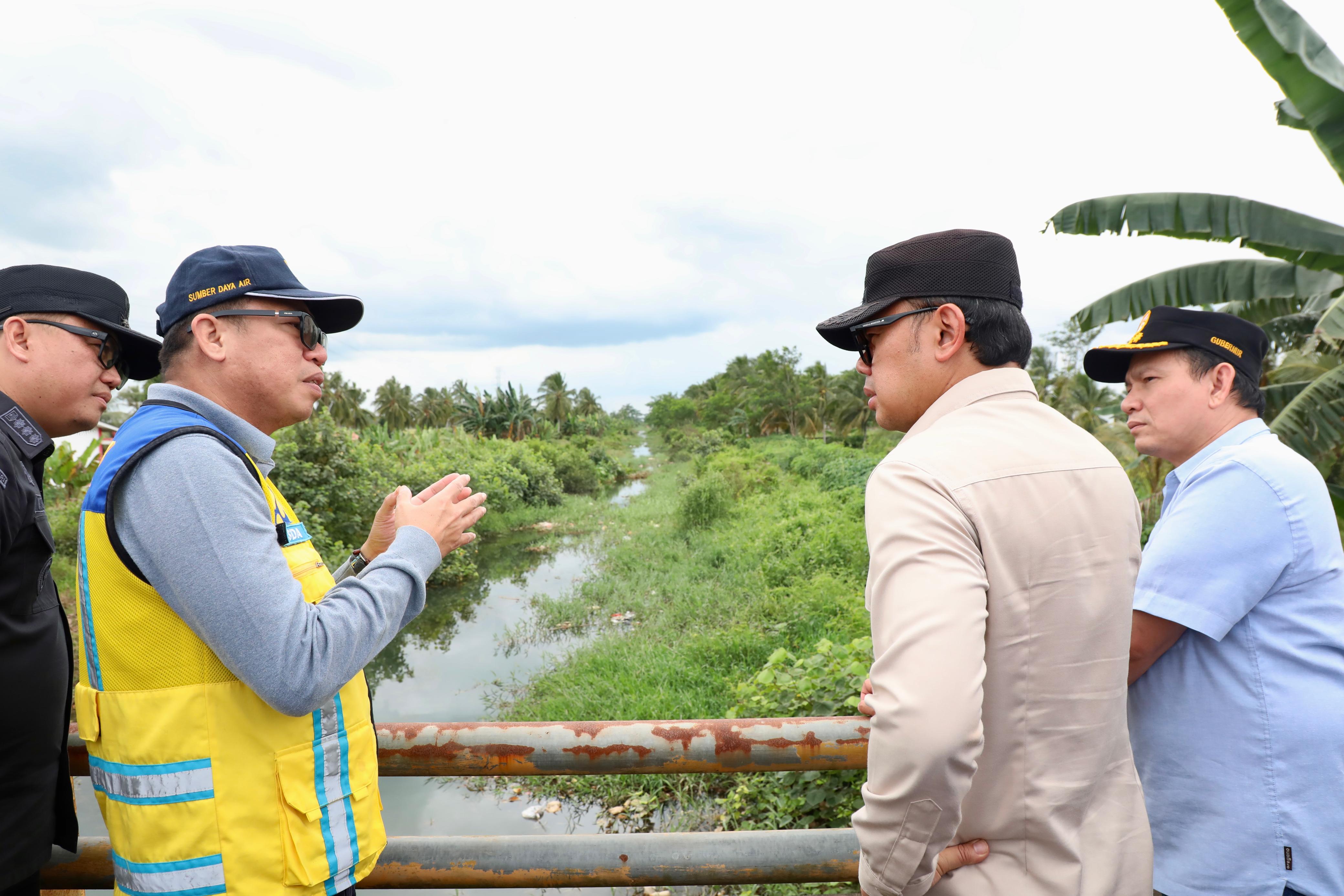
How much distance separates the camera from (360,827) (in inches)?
54.6

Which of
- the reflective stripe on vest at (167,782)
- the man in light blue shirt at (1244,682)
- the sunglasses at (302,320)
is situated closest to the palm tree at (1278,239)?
the man in light blue shirt at (1244,682)

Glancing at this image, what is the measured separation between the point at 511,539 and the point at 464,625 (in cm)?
705

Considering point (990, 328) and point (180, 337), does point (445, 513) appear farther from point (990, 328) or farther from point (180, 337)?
point (990, 328)

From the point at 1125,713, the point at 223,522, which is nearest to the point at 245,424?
the point at 223,522

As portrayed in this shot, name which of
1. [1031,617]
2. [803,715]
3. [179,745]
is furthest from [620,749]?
[803,715]

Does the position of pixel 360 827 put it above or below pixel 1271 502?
below

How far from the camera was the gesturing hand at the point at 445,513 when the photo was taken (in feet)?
4.76

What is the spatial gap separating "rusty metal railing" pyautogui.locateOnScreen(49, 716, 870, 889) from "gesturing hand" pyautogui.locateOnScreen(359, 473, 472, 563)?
1.35 ft

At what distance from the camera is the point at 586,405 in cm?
6650

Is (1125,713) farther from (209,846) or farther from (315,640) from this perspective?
(209,846)

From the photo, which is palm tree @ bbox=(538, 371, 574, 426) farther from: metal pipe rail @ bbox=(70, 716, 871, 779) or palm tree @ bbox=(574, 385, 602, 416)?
metal pipe rail @ bbox=(70, 716, 871, 779)

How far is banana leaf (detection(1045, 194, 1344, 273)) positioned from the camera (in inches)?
231

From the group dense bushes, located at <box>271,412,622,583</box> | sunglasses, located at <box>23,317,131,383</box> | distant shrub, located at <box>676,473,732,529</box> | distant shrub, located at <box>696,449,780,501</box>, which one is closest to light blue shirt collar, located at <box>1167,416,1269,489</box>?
sunglasses, located at <box>23,317,131,383</box>

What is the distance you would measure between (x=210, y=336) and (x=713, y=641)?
7108 mm
